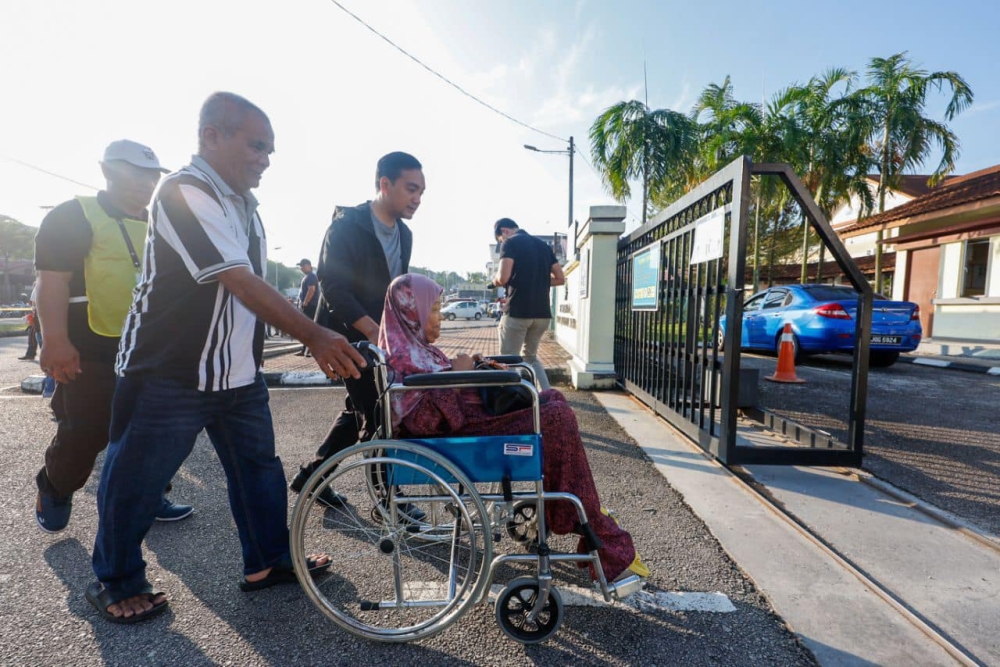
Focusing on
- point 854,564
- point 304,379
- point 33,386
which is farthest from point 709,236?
point 33,386

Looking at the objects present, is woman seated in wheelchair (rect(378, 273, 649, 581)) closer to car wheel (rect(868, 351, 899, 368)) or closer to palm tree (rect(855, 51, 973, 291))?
car wheel (rect(868, 351, 899, 368))

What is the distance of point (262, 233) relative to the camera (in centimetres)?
209

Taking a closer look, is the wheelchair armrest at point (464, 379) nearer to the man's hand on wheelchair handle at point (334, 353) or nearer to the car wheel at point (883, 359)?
the man's hand on wheelchair handle at point (334, 353)

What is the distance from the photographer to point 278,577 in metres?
2.02

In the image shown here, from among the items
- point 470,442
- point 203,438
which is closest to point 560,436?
point 470,442

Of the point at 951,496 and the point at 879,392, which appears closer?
the point at 951,496

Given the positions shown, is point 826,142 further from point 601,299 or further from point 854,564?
point 854,564

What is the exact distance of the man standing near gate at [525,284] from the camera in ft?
14.1

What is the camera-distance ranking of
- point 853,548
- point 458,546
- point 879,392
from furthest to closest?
point 879,392, point 853,548, point 458,546

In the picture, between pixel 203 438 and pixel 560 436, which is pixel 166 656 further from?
pixel 203 438


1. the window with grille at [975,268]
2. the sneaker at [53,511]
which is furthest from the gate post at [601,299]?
the window with grille at [975,268]

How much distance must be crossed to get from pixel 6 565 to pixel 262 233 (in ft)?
5.95

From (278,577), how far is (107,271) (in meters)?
1.59

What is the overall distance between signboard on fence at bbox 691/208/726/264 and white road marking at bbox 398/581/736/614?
2.06 meters
